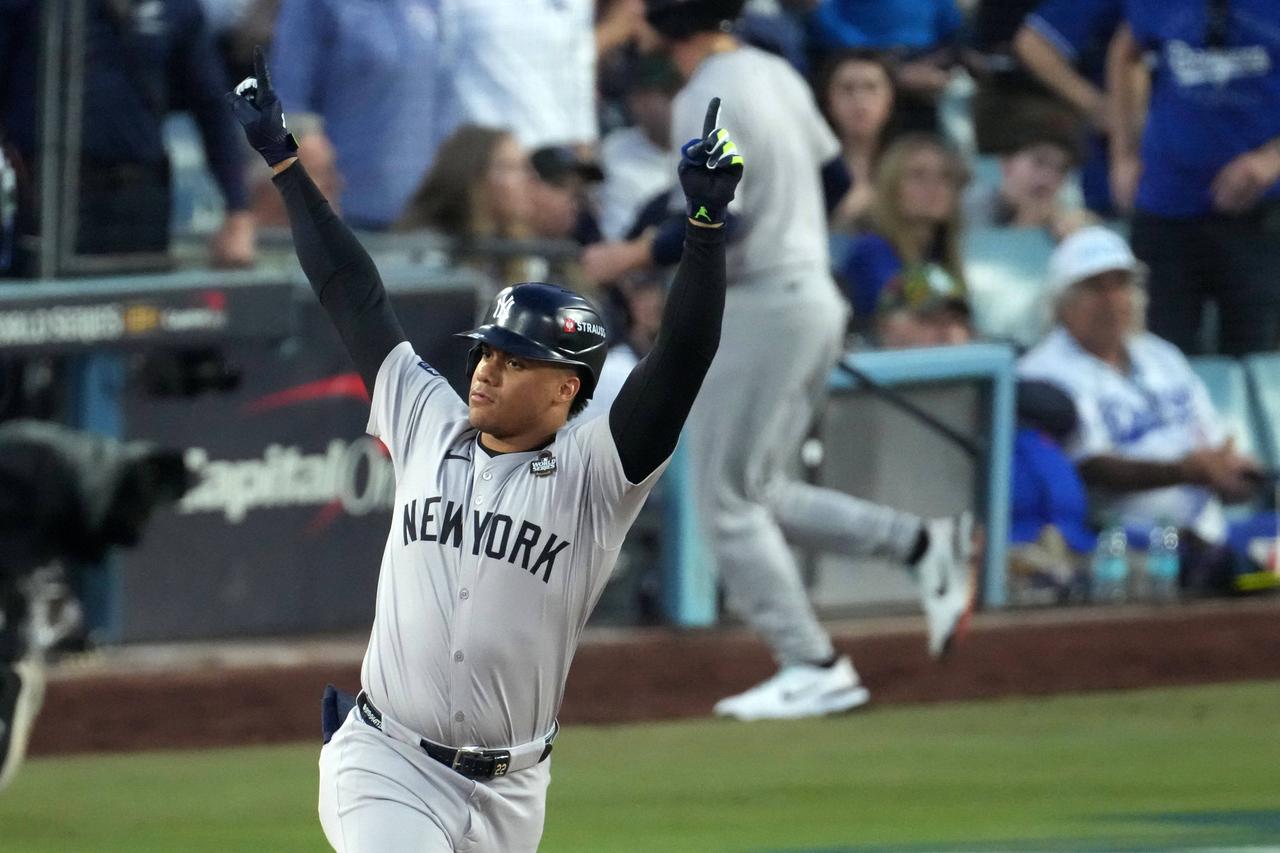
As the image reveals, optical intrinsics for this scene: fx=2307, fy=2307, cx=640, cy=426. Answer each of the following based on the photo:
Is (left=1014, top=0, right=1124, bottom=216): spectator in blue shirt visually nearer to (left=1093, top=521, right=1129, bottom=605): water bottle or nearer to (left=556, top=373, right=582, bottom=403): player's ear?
(left=1093, top=521, right=1129, bottom=605): water bottle

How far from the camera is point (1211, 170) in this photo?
9922 millimetres

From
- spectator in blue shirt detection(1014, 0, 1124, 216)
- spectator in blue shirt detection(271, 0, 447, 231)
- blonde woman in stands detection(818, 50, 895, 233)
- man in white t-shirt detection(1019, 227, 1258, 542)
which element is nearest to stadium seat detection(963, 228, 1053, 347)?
man in white t-shirt detection(1019, 227, 1258, 542)

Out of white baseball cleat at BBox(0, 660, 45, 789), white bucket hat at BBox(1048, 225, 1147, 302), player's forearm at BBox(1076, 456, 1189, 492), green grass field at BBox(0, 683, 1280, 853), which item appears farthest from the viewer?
white bucket hat at BBox(1048, 225, 1147, 302)

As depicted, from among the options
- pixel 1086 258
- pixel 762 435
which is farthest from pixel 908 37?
pixel 762 435

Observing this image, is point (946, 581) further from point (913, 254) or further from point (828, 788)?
point (913, 254)

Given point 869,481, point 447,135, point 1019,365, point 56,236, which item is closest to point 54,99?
point 56,236

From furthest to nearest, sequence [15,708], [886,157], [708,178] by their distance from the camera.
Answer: [886,157] → [15,708] → [708,178]

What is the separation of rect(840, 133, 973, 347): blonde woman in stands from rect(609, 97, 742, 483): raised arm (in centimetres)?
526

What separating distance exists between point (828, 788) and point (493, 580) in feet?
9.32

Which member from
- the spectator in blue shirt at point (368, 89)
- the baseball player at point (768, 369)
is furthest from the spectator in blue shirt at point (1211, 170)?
the spectator in blue shirt at point (368, 89)

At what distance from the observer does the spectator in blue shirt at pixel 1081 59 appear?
33.7 ft

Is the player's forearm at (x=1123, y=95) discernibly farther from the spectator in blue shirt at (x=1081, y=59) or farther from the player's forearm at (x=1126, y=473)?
the player's forearm at (x=1126, y=473)

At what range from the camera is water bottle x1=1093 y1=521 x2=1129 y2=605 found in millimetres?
9219

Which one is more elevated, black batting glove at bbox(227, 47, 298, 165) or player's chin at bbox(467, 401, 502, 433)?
black batting glove at bbox(227, 47, 298, 165)
